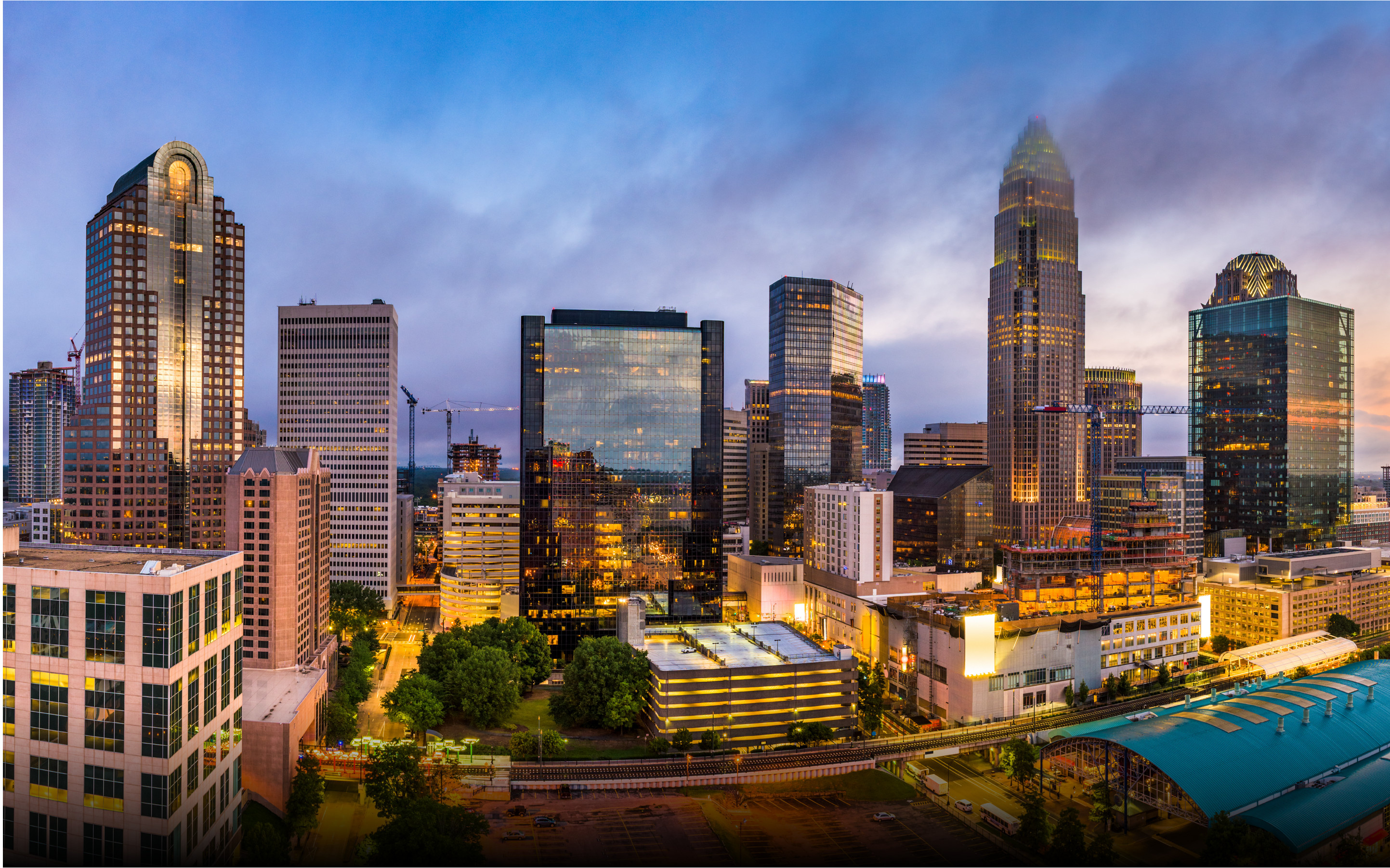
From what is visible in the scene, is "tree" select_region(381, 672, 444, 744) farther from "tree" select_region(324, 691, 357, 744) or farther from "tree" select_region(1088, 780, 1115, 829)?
"tree" select_region(1088, 780, 1115, 829)

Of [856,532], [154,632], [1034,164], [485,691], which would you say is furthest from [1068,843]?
[1034,164]

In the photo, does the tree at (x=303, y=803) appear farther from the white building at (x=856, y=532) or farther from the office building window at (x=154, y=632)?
the white building at (x=856, y=532)

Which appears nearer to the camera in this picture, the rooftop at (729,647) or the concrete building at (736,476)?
the rooftop at (729,647)

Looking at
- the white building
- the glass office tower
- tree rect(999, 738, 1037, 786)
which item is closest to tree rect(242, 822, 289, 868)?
tree rect(999, 738, 1037, 786)

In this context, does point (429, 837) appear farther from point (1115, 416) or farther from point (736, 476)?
point (1115, 416)

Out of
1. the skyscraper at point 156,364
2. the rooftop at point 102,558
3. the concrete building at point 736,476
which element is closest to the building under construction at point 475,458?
the concrete building at point 736,476

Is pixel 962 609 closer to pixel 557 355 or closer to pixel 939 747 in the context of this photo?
pixel 939 747
